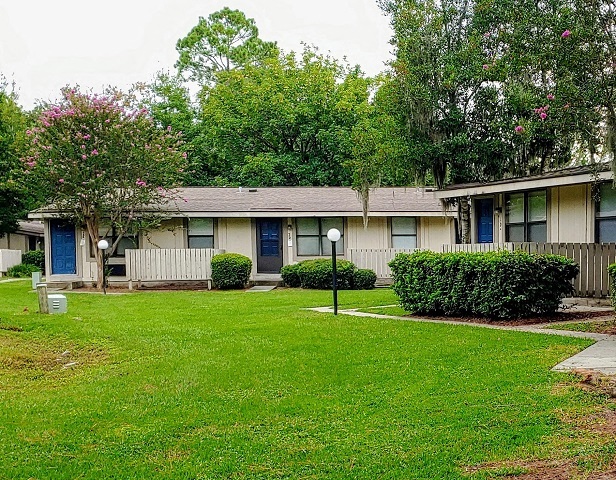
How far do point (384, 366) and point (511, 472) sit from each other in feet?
10.1

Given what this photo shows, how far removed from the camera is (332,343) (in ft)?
27.0

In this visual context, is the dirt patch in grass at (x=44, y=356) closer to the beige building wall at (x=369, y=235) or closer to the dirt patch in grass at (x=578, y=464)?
the dirt patch in grass at (x=578, y=464)

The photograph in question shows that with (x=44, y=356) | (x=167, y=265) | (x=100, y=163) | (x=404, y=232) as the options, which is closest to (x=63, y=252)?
(x=167, y=265)

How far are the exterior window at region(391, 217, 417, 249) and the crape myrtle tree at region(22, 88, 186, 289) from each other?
23.2ft

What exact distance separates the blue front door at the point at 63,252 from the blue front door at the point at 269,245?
585 centimetres

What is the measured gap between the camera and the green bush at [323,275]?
17.8 meters

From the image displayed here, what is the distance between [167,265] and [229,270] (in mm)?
1982

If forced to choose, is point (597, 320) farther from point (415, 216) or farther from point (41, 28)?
point (41, 28)

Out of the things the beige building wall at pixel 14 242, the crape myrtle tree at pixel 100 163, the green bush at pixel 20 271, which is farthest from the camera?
the beige building wall at pixel 14 242

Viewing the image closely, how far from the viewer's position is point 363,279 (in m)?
18.2

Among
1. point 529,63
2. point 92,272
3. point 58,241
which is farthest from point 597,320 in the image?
point 58,241

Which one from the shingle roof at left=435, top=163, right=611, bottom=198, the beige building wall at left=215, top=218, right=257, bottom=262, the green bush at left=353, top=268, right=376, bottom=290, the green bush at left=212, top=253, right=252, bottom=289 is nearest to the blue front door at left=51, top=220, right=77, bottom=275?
A: the beige building wall at left=215, top=218, right=257, bottom=262

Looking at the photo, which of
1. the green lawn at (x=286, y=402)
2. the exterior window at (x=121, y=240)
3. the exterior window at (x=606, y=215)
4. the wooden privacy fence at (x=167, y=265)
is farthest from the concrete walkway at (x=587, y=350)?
the exterior window at (x=121, y=240)

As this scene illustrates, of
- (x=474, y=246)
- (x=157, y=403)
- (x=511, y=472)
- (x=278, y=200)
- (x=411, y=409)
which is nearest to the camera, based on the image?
(x=511, y=472)
